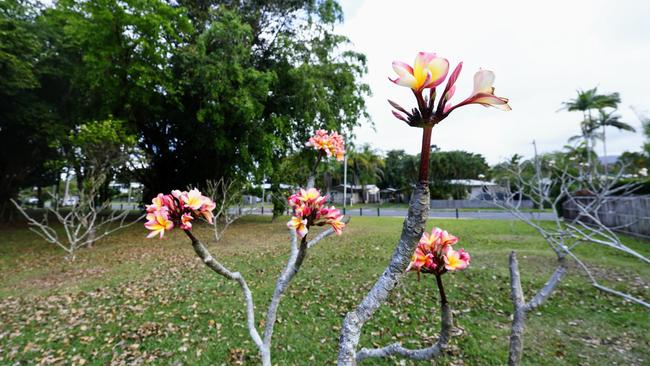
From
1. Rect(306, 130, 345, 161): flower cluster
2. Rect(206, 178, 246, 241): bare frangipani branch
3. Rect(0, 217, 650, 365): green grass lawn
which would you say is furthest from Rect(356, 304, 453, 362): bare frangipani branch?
Rect(206, 178, 246, 241): bare frangipani branch

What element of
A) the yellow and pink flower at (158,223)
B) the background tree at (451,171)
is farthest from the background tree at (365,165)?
the yellow and pink flower at (158,223)

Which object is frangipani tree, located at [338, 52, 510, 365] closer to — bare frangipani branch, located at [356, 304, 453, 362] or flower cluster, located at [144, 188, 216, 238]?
bare frangipani branch, located at [356, 304, 453, 362]

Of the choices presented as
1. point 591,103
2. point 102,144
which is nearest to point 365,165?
point 591,103

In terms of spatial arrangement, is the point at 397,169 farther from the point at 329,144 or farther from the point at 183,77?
the point at 329,144

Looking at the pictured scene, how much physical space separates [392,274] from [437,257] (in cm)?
29

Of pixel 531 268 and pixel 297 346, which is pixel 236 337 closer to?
pixel 297 346

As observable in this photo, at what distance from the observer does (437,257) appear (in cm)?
100

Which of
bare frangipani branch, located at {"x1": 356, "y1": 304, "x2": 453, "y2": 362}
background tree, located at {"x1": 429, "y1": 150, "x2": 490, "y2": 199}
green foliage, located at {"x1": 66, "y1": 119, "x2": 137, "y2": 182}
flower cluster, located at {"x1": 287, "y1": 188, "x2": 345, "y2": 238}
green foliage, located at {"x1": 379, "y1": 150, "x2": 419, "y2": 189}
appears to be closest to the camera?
bare frangipani branch, located at {"x1": 356, "y1": 304, "x2": 453, "y2": 362}

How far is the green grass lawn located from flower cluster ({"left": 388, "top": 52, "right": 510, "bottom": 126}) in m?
3.34

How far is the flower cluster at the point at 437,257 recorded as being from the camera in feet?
3.24

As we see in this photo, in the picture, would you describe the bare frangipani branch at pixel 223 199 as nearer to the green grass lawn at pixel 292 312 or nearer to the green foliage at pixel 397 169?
the green grass lawn at pixel 292 312

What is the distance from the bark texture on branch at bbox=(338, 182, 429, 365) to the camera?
28.0 inches

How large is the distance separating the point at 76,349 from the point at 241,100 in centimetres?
828

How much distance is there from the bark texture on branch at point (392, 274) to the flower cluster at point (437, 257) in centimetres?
22
